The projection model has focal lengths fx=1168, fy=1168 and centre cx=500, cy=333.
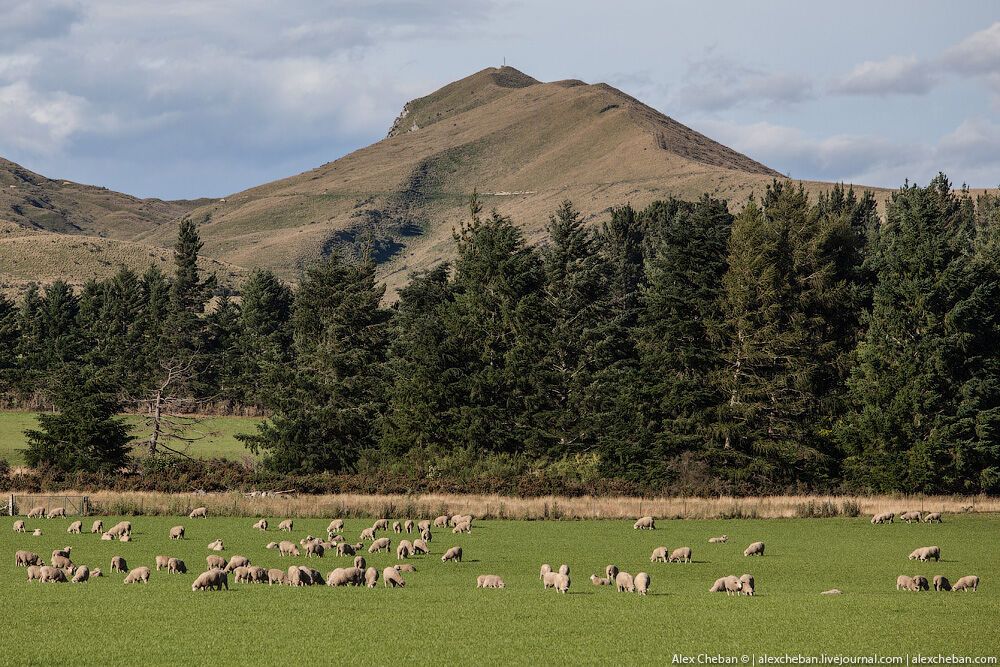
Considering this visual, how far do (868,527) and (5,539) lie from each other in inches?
1488

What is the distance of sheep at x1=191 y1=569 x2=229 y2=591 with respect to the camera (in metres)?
30.2

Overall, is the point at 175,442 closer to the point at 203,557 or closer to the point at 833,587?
the point at 203,557

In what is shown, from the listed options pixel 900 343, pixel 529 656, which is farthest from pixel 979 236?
pixel 529 656

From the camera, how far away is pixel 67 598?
92.3 feet

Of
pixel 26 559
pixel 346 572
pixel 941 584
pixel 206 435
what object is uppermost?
pixel 346 572

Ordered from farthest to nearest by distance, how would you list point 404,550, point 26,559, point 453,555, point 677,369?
point 677,369
point 404,550
point 453,555
point 26,559

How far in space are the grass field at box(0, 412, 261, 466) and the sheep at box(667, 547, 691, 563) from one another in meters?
53.8

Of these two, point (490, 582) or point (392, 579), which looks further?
point (490, 582)

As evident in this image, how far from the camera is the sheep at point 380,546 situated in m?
41.7

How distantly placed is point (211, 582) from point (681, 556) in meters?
17.1

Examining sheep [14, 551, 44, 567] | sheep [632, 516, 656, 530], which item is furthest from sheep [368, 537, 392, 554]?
sheep [632, 516, 656, 530]

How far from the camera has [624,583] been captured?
105 feet

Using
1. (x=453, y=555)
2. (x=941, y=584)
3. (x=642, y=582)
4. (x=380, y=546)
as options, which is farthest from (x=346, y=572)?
(x=941, y=584)

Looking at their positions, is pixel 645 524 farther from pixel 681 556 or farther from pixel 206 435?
pixel 206 435
